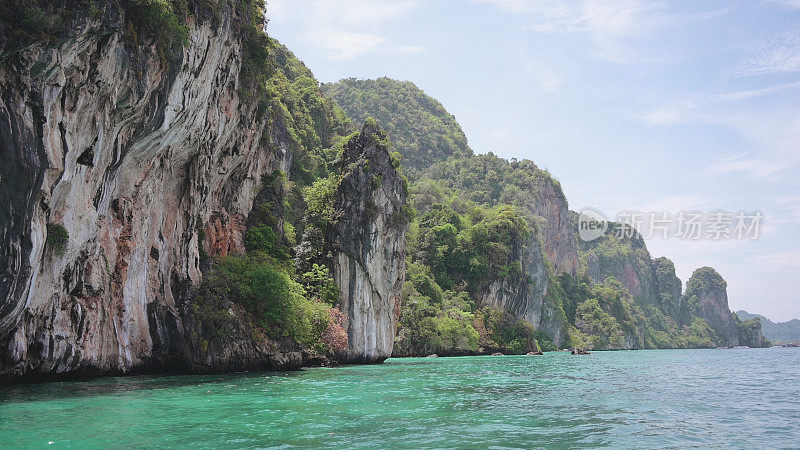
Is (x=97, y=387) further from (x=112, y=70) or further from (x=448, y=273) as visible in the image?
(x=448, y=273)

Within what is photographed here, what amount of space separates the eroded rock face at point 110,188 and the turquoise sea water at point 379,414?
7.40ft

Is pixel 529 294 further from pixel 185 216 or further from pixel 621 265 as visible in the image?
pixel 621 265

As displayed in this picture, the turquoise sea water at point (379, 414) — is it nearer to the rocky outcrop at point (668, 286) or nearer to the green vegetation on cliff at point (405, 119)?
the green vegetation on cliff at point (405, 119)

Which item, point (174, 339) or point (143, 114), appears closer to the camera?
point (143, 114)

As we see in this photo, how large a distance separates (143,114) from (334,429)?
554 inches

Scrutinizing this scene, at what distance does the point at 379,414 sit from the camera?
47.9ft

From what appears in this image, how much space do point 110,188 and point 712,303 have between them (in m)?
175

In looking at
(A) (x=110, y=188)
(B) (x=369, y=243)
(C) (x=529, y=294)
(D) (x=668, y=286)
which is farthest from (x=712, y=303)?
(A) (x=110, y=188)

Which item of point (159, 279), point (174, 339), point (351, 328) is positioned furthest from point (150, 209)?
point (351, 328)

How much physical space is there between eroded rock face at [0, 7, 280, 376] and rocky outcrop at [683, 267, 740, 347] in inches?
6399

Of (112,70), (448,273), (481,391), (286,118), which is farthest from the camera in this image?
(448,273)

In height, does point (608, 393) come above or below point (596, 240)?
below

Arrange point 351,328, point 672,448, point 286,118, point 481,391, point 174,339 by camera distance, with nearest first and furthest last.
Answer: point 672,448, point 481,391, point 174,339, point 351,328, point 286,118

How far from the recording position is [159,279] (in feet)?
84.9
